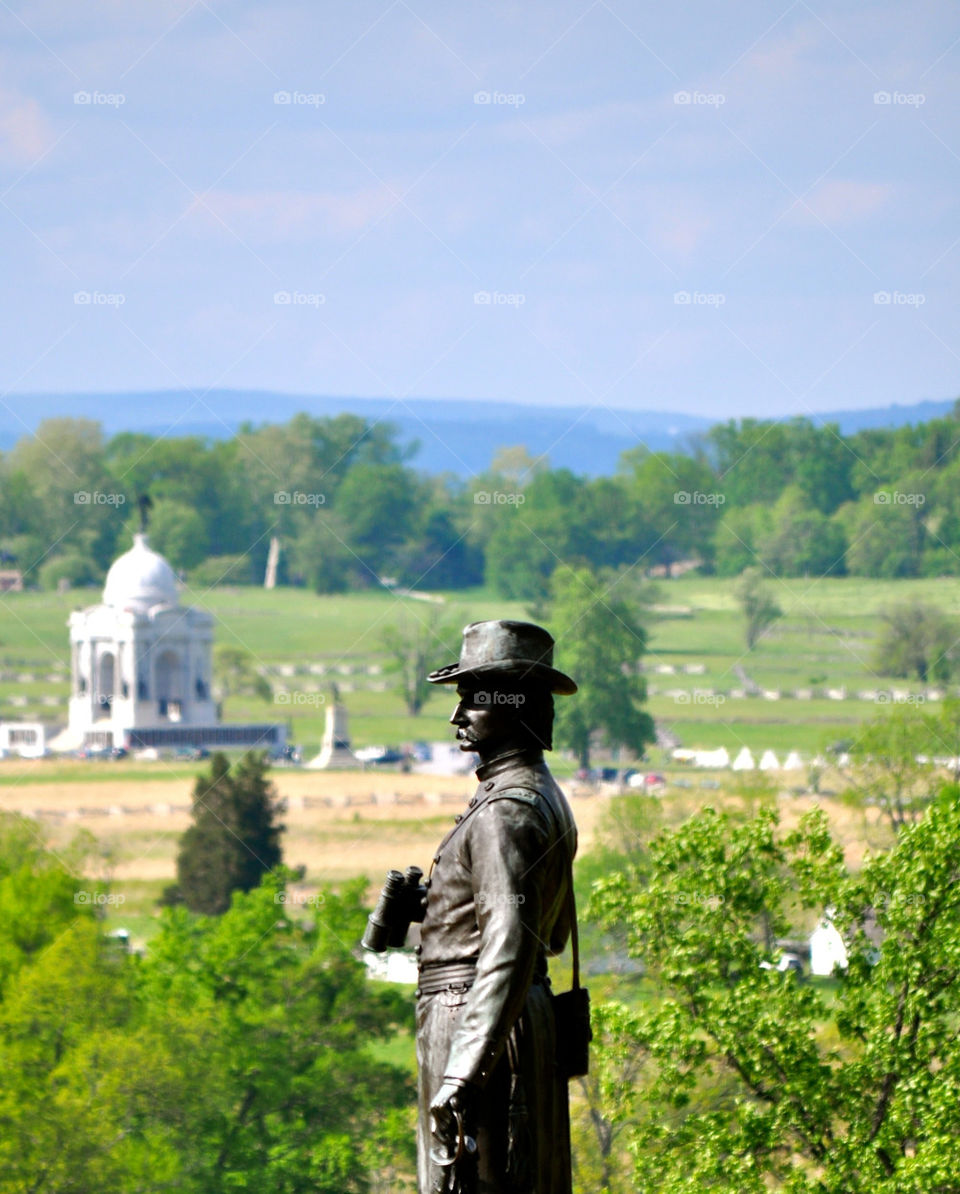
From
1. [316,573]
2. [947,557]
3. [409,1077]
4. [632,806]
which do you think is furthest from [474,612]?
[409,1077]

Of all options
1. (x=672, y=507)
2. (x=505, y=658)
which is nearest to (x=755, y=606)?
(x=672, y=507)

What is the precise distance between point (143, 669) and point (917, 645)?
43.1m

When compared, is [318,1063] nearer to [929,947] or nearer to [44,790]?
[929,947]

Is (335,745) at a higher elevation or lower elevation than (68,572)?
lower

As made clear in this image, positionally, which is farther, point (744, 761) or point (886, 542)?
point (886, 542)

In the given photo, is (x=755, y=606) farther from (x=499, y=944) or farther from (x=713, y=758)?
(x=499, y=944)

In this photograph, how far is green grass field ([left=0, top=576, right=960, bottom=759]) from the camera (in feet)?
380

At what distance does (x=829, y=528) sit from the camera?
13300 cm

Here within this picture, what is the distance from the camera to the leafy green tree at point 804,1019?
22859mm

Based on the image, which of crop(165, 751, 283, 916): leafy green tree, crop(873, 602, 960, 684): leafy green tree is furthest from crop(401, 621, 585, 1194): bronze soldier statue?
crop(873, 602, 960, 684): leafy green tree

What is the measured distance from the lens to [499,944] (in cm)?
828

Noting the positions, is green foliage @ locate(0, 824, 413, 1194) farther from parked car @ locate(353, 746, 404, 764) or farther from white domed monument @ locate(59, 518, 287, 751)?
white domed monument @ locate(59, 518, 287, 751)

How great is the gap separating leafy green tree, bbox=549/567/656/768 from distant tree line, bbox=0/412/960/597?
1926 cm

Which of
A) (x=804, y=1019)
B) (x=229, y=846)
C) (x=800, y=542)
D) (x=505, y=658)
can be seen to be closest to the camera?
(x=505, y=658)
